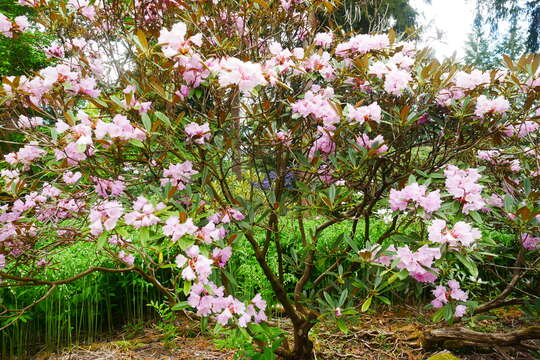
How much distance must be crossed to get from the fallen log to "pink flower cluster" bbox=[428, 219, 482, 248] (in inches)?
45.8

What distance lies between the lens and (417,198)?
53.1 inches

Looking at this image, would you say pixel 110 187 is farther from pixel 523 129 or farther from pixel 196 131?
pixel 523 129

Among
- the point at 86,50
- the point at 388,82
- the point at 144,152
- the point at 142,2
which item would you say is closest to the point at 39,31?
the point at 86,50

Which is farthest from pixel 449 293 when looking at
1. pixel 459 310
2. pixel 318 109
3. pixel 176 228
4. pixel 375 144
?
pixel 176 228

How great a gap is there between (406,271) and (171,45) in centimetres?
112

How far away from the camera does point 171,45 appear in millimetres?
1334

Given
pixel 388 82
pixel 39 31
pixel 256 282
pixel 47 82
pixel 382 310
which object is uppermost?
pixel 39 31

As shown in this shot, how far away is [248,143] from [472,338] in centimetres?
164

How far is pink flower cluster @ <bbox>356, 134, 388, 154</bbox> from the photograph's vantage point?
1484 mm

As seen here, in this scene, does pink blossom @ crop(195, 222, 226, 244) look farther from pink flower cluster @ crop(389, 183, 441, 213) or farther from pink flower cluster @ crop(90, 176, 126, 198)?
pink flower cluster @ crop(389, 183, 441, 213)

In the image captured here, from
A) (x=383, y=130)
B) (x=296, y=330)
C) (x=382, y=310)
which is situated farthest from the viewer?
(x=382, y=310)

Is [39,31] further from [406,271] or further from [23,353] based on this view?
[406,271]

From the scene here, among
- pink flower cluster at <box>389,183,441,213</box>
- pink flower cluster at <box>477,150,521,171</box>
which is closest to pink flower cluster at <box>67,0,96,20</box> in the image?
pink flower cluster at <box>389,183,441,213</box>

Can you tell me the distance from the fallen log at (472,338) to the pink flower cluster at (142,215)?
183cm
